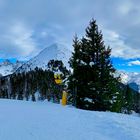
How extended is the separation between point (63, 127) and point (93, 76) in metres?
20.6

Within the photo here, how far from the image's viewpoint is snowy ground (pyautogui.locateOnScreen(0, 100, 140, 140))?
30.1 ft

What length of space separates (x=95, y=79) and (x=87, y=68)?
1.46 metres

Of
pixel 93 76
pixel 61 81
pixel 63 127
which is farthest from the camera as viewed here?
pixel 93 76

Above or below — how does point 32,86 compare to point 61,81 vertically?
above

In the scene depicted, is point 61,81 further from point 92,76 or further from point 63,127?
point 63,127

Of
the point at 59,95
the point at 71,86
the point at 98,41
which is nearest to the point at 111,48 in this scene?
the point at 98,41

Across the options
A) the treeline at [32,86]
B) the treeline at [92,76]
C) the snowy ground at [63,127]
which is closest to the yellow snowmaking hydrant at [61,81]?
the treeline at [92,76]

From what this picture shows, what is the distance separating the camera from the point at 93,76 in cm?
3100

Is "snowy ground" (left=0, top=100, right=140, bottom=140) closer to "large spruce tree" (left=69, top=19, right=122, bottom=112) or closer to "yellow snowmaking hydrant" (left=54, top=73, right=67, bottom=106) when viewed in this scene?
"yellow snowmaking hydrant" (left=54, top=73, right=67, bottom=106)

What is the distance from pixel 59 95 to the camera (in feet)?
297

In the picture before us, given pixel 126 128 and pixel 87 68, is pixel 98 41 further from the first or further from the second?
pixel 126 128

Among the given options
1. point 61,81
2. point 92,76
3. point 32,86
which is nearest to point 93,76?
point 92,76

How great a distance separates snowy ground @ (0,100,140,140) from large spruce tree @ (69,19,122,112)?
15860mm

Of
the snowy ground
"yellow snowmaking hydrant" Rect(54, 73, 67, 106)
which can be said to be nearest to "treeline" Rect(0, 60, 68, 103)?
"yellow snowmaking hydrant" Rect(54, 73, 67, 106)
